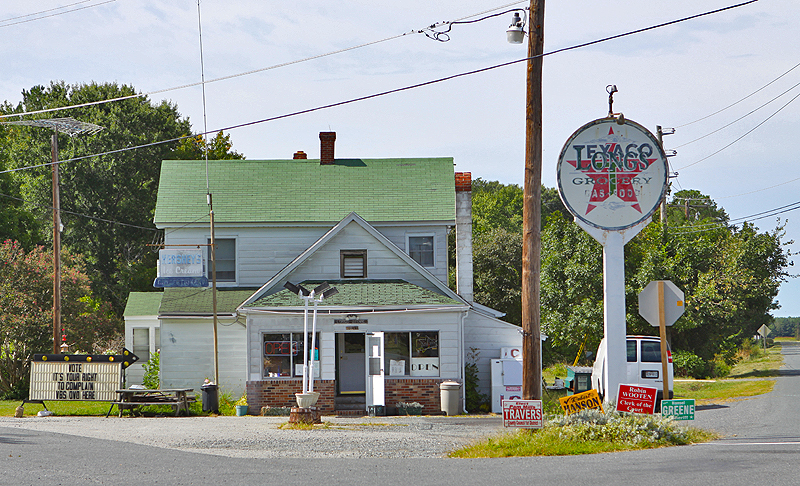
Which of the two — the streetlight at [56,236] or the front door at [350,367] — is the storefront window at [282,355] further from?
the streetlight at [56,236]

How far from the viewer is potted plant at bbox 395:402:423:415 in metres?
20.6

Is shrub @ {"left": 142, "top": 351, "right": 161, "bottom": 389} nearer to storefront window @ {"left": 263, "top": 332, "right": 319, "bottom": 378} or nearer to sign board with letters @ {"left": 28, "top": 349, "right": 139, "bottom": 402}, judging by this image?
sign board with letters @ {"left": 28, "top": 349, "right": 139, "bottom": 402}

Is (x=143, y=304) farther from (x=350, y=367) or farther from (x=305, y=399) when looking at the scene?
(x=305, y=399)

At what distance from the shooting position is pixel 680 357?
30.4m

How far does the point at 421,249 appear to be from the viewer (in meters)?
26.2

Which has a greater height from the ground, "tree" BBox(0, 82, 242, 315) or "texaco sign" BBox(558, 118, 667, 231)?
"tree" BBox(0, 82, 242, 315)

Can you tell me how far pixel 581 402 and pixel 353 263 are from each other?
1127 cm

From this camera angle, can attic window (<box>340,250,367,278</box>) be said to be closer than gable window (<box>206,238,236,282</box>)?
Yes

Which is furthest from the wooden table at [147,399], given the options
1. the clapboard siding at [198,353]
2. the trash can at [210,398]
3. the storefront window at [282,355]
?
the clapboard siding at [198,353]

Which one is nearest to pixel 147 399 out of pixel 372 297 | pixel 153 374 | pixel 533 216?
pixel 153 374

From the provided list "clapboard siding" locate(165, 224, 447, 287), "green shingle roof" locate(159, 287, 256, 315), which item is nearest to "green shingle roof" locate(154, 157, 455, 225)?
"clapboard siding" locate(165, 224, 447, 287)

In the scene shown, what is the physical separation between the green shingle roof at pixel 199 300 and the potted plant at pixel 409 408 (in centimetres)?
630

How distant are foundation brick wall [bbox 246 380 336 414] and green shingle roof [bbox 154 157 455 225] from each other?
6915mm

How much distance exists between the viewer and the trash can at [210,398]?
832 inches
